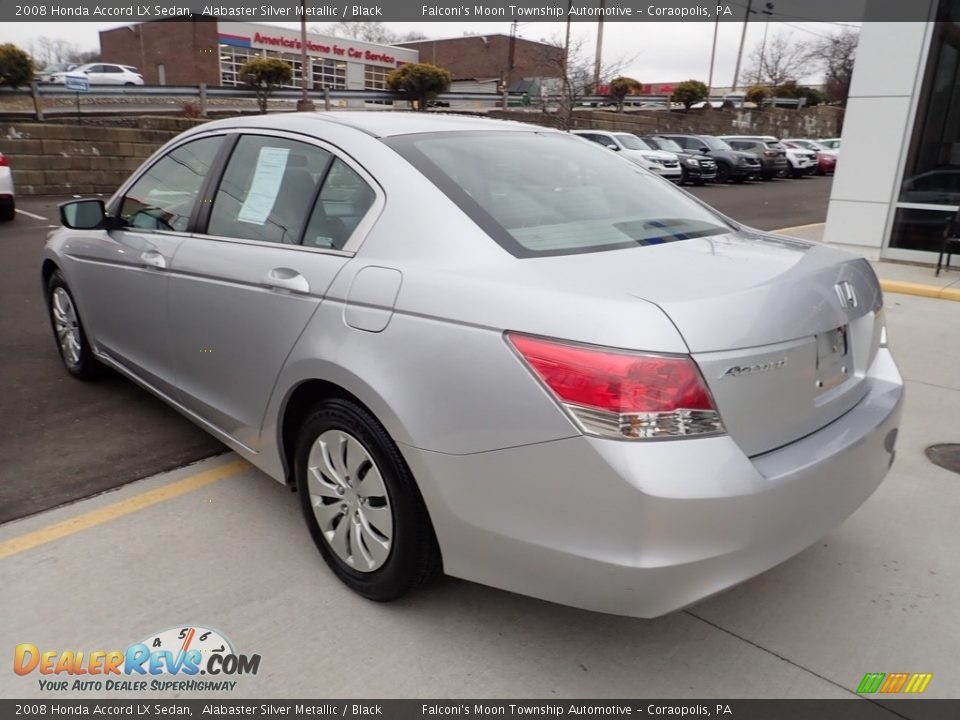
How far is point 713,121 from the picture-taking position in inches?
1603

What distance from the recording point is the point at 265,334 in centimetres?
282

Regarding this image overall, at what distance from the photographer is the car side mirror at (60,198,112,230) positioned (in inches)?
157

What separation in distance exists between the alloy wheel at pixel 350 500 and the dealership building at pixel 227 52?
48.4m

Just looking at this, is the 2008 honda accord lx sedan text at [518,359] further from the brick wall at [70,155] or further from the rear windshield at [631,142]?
the rear windshield at [631,142]

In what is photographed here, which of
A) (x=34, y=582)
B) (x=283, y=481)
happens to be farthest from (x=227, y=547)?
(x=34, y=582)

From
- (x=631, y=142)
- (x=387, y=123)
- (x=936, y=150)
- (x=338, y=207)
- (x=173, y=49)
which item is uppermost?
(x=173, y=49)

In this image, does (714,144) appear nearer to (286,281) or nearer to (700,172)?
(700,172)

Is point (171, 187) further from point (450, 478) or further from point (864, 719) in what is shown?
point (864, 719)

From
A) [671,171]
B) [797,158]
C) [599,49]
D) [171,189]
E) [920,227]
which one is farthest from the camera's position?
[599,49]

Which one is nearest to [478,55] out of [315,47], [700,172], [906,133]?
[315,47]

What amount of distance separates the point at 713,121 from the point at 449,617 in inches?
1674

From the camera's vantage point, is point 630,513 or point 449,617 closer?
point 630,513

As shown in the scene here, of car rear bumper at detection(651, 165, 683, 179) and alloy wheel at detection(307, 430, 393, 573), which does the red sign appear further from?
alloy wheel at detection(307, 430, 393, 573)

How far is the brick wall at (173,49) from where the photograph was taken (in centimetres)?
4975
